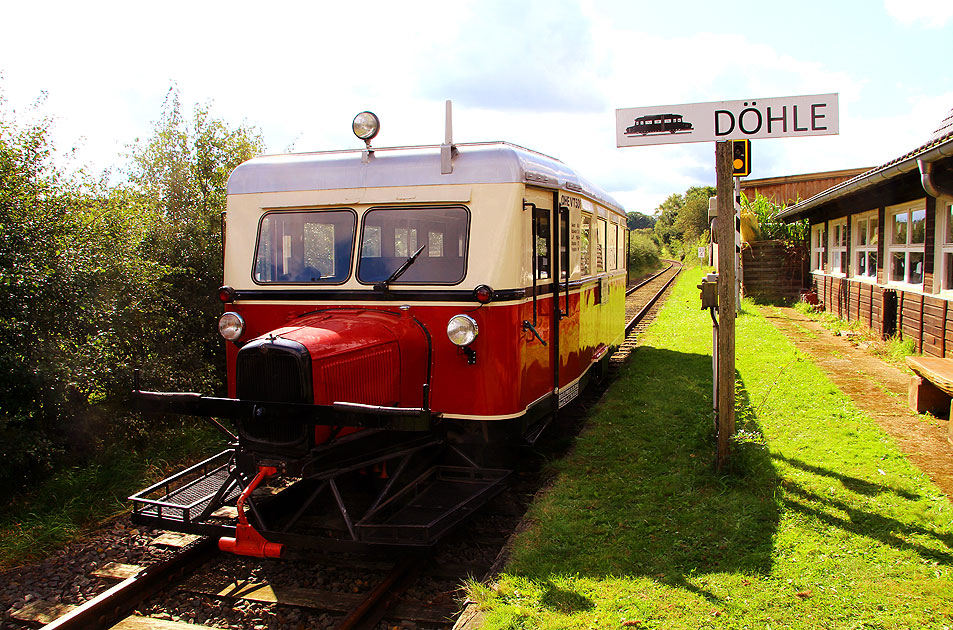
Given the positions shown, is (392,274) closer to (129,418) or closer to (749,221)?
(129,418)

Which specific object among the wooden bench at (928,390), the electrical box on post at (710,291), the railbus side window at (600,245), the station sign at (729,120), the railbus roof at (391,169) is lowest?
the wooden bench at (928,390)

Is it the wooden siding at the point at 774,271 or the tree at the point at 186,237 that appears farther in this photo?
the wooden siding at the point at 774,271

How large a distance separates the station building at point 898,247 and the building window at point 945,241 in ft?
0.04

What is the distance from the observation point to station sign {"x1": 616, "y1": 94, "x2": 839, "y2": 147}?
→ 5555mm

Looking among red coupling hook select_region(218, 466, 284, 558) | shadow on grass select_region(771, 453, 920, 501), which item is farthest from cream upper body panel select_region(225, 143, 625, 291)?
shadow on grass select_region(771, 453, 920, 501)

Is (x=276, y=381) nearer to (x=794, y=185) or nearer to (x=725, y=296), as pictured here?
(x=725, y=296)

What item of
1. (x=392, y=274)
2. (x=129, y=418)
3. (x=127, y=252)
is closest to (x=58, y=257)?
(x=127, y=252)

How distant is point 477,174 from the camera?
213 inches

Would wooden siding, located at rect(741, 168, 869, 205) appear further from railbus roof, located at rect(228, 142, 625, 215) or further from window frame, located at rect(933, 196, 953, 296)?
railbus roof, located at rect(228, 142, 625, 215)

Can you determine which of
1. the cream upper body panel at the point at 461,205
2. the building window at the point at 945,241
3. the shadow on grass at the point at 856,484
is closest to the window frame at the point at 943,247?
the building window at the point at 945,241

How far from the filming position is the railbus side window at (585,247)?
293 inches

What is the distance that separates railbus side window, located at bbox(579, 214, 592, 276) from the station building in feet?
13.3

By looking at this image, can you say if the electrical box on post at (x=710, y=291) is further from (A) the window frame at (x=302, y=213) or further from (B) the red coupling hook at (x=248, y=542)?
(B) the red coupling hook at (x=248, y=542)

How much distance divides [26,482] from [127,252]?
241 cm
